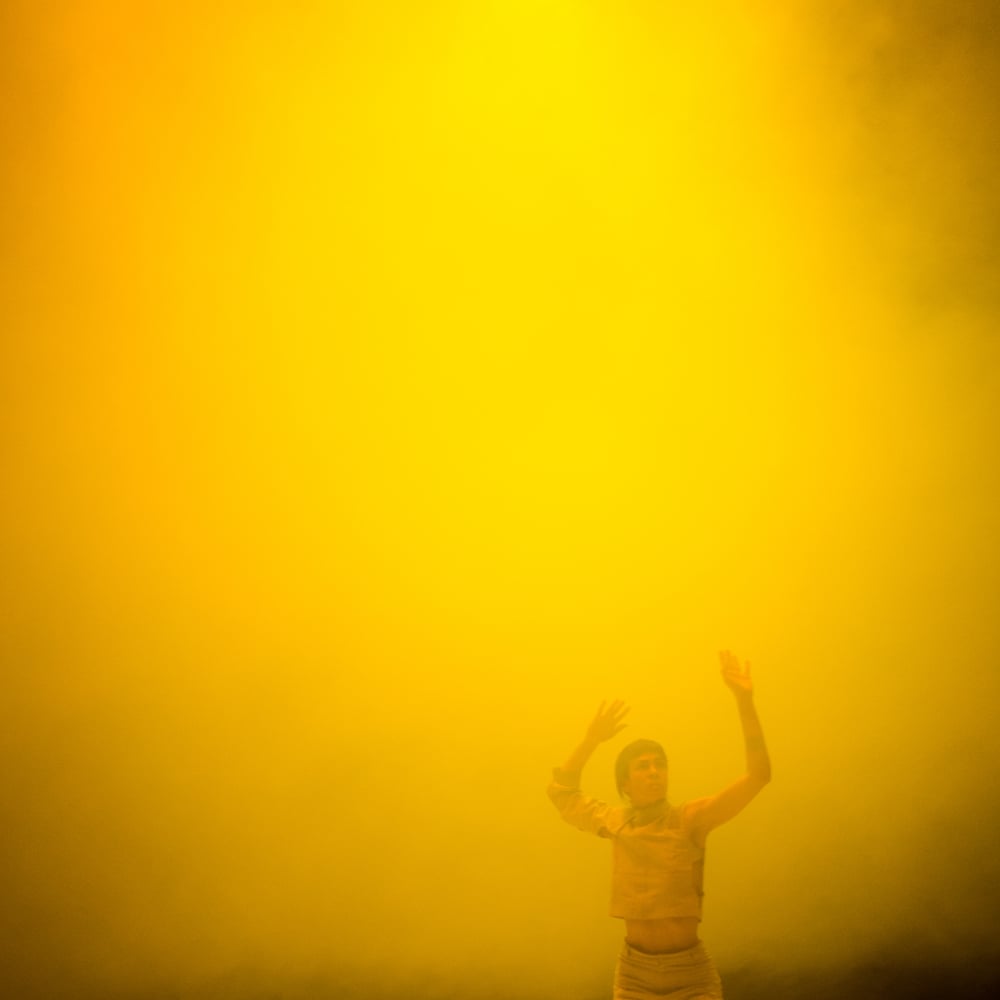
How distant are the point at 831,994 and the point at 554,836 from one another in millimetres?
1131

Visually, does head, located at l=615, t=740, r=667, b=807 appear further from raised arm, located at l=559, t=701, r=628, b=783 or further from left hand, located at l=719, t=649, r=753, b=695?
left hand, located at l=719, t=649, r=753, b=695

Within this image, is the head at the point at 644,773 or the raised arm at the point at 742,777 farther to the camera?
the head at the point at 644,773


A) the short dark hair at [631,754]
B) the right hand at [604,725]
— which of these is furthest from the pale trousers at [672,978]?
the right hand at [604,725]

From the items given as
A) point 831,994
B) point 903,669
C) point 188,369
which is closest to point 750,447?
point 903,669

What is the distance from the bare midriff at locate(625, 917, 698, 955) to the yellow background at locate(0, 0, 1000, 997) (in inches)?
58.0

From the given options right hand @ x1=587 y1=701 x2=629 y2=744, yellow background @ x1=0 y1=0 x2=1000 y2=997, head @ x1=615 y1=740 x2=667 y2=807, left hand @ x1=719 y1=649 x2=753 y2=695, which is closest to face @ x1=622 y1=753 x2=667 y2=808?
head @ x1=615 y1=740 x2=667 y2=807

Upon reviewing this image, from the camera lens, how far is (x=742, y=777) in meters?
2.28

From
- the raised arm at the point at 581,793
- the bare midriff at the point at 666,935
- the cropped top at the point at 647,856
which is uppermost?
the raised arm at the point at 581,793

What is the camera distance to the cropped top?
2230 mm

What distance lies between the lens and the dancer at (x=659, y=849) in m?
2.18

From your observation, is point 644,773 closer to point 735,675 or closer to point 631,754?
point 631,754

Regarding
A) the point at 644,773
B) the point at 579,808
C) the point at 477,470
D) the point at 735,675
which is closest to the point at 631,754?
the point at 644,773

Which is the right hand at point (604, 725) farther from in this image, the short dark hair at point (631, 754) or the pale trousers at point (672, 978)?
the pale trousers at point (672, 978)

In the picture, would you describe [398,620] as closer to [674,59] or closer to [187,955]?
[187,955]
